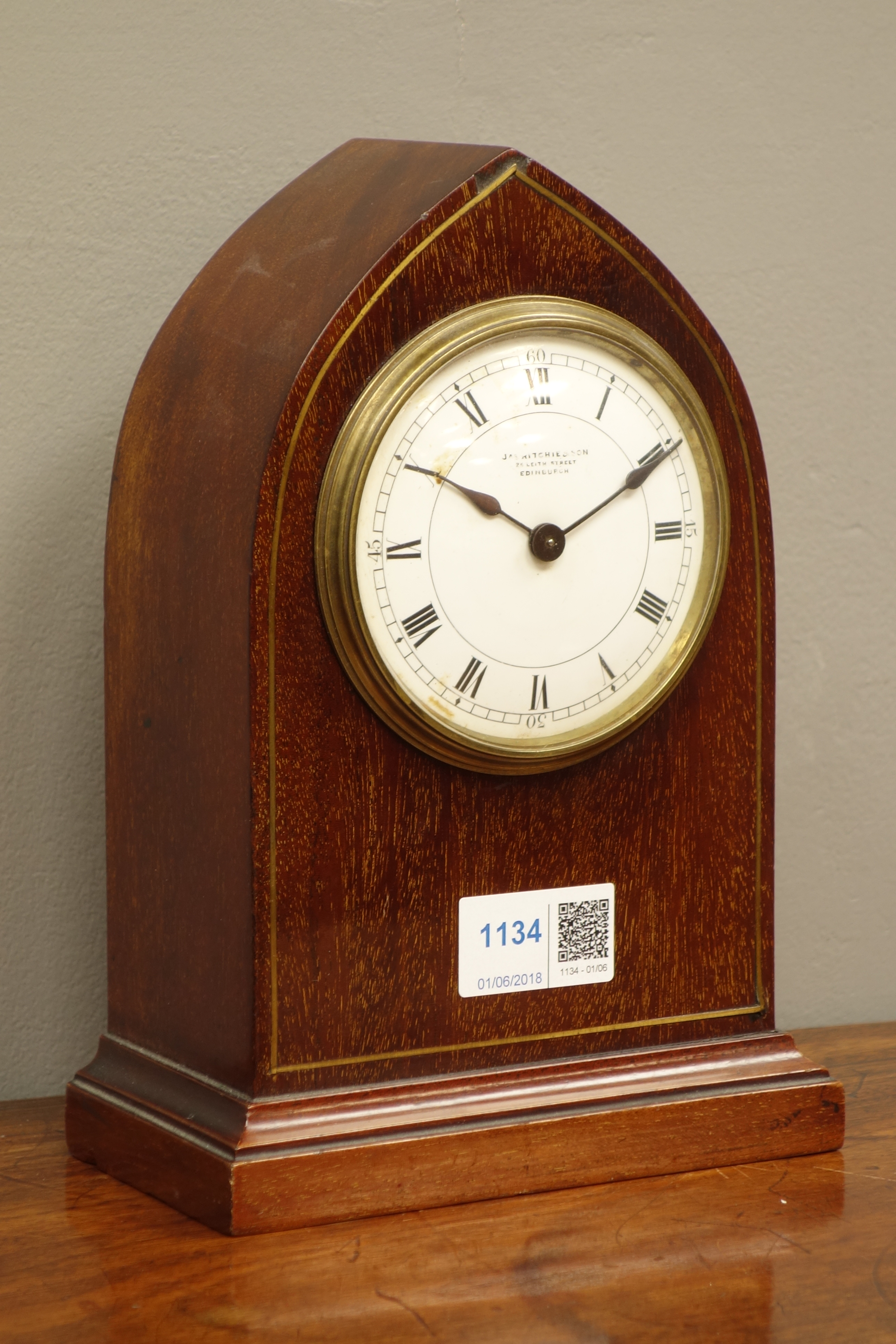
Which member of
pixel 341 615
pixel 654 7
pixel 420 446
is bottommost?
pixel 341 615

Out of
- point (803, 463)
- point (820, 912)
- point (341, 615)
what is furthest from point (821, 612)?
point (341, 615)

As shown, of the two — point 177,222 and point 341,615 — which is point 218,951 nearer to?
point 341,615

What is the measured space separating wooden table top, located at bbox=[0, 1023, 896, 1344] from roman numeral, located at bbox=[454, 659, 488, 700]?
1.06ft

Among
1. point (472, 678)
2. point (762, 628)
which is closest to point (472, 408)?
point (472, 678)

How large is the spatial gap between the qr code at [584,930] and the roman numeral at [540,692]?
0.13 meters

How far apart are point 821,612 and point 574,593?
51cm

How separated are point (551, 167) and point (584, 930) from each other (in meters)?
0.67

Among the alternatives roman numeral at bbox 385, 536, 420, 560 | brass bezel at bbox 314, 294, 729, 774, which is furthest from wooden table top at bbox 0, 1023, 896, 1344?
roman numeral at bbox 385, 536, 420, 560

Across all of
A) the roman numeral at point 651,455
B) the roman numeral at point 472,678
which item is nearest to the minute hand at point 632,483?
the roman numeral at point 651,455

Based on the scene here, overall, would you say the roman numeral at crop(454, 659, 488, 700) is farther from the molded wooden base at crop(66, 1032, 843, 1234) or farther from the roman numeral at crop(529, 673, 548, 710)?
the molded wooden base at crop(66, 1032, 843, 1234)

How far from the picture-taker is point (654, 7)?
53.9 inches

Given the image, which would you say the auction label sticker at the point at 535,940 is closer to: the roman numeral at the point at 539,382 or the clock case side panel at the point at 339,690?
the clock case side panel at the point at 339,690

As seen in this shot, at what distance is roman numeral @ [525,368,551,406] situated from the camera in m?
1.00

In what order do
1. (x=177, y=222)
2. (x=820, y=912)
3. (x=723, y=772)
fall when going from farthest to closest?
(x=820, y=912) < (x=177, y=222) < (x=723, y=772)
